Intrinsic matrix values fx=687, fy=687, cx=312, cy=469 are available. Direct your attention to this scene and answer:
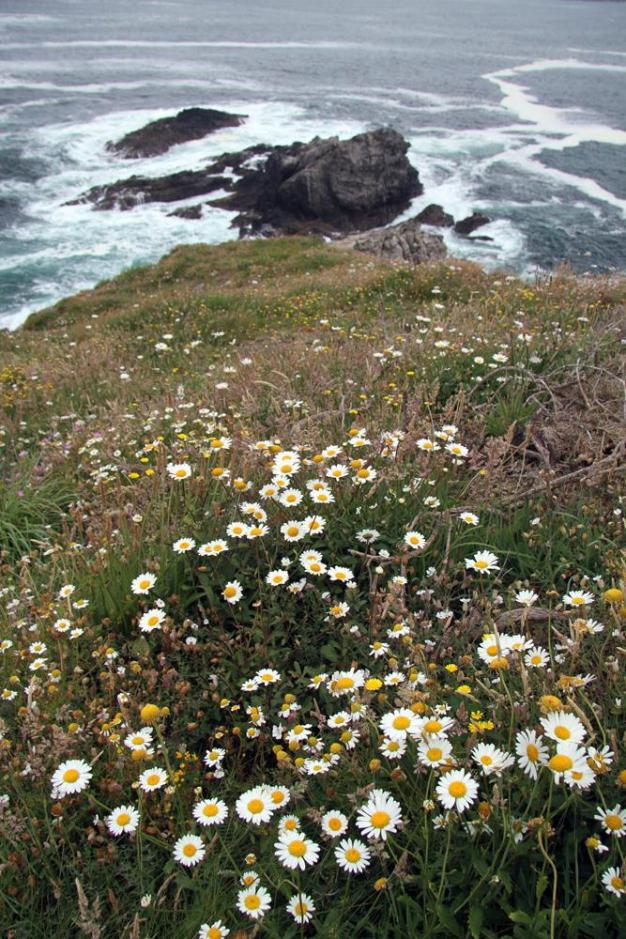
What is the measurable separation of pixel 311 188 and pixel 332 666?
32.8 metres

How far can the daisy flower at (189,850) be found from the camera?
6.54 feet

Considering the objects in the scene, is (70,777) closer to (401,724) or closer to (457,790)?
(401,724)

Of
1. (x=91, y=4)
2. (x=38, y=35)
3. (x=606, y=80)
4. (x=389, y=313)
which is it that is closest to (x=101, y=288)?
(x=389, y=313)

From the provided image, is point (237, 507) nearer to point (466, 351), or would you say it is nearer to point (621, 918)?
point (621, 918)

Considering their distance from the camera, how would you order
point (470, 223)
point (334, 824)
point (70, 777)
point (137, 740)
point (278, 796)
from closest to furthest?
point (334, 824), point (278, 796), point (70, 777), point (137, 740), point (470, 223)

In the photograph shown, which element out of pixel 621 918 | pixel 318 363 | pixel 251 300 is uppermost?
pixel 621 918

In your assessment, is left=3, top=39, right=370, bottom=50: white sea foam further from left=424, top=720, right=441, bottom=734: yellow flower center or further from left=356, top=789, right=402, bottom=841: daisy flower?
left=356, top=789, right=402, bottom=841: daisy flower

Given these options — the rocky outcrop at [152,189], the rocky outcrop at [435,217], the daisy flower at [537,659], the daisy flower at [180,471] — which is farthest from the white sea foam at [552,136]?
the daisy flower at [537,659]

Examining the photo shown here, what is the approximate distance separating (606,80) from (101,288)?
64444mm

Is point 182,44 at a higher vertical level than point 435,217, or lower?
higher

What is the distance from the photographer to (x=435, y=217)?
105 ft

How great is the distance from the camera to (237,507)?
11.1 feet

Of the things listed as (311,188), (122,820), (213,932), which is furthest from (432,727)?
(311,188)

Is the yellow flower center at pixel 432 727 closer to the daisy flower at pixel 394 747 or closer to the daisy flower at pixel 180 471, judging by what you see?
the daisy flower at pixel 394 747
